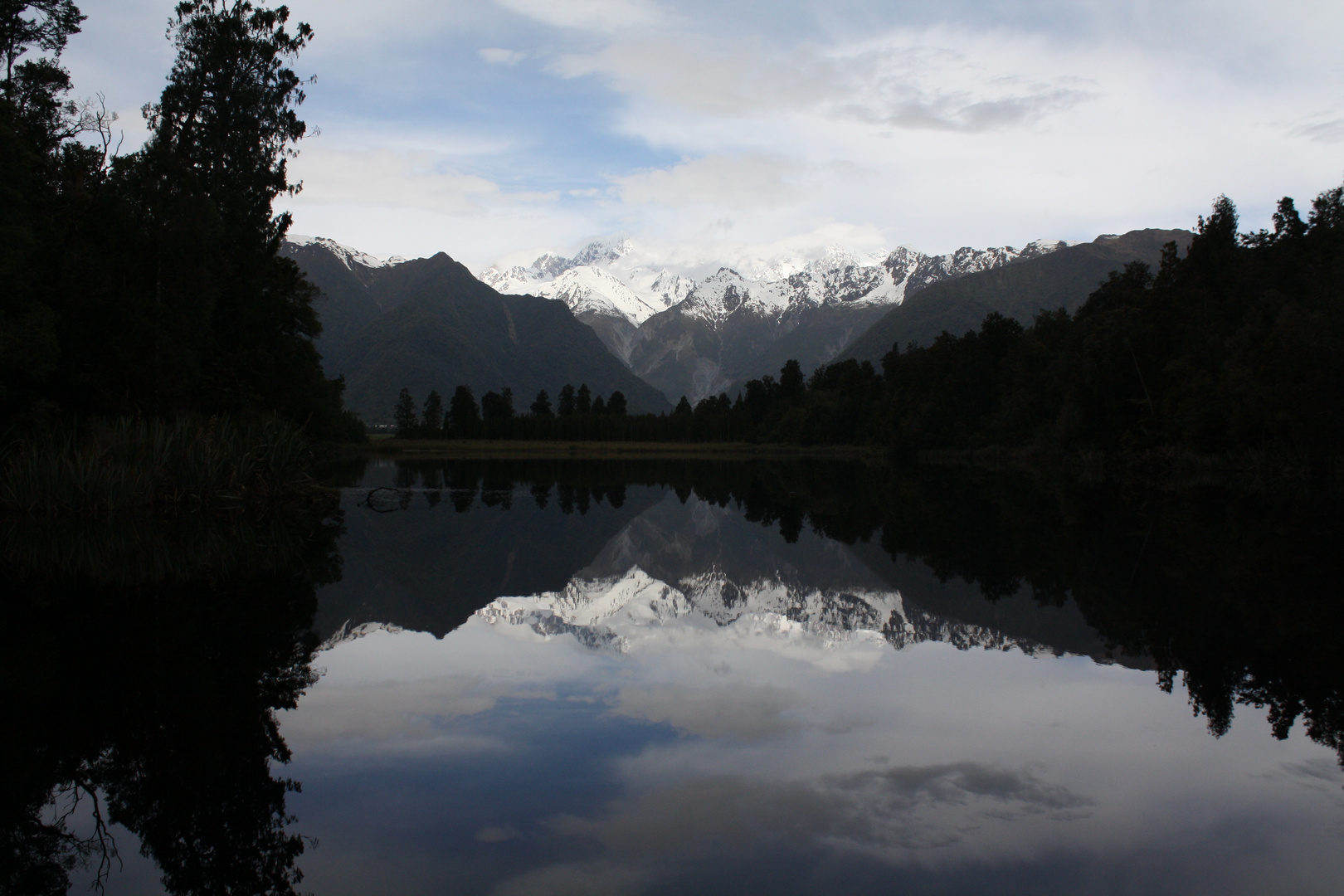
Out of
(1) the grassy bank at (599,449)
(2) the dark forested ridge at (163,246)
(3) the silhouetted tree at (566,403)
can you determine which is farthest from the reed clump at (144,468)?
(3) the silhouetted tree at (566,403)

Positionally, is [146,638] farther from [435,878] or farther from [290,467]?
[290,467]

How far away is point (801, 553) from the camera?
19922mm

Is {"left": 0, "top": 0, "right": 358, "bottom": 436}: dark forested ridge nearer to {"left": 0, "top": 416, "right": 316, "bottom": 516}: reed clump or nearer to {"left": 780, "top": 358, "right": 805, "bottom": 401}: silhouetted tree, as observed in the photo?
{"left": 0, "top": 416, "right": 316, "bottom": 516}: reed clump

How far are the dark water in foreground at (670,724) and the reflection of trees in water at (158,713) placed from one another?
36 mm

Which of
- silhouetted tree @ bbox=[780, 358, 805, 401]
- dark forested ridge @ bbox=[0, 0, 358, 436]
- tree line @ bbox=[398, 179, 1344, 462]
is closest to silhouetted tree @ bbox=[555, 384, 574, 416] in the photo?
silhouetted tree @ bbox=[780, 358, 805, 401]

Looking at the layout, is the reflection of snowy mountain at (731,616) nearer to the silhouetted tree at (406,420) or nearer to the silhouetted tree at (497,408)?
the silhouetted tree at (497,408)

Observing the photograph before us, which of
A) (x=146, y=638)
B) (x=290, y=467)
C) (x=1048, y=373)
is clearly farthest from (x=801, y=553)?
(x=1048, y=373)

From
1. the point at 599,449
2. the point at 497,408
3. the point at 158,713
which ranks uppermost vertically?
the point at 497,408

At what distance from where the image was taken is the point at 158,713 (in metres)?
7.30

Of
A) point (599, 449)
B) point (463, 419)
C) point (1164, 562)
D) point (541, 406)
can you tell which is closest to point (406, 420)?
point (463, 419)

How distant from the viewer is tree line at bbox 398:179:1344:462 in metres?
41.1

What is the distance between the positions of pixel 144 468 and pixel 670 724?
19752 mm

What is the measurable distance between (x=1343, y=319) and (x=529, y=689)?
45.1 meters

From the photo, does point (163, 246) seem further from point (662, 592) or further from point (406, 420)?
point (406, 420)
